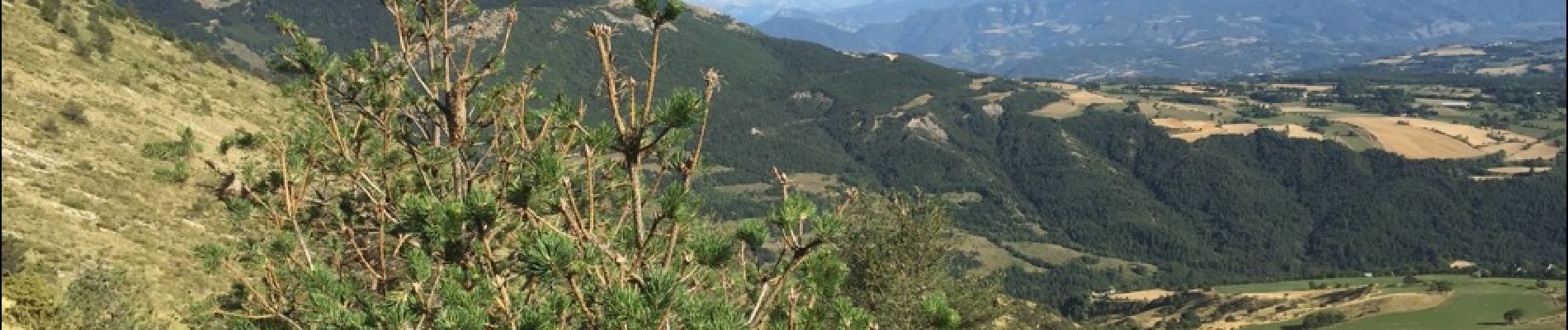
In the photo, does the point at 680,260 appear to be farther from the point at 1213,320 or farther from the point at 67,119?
the point at 1213,320

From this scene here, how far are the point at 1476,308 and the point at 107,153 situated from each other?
553 ft

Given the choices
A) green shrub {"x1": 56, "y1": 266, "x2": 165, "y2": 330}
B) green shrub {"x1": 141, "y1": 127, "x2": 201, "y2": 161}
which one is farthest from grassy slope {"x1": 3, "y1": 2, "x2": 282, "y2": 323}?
green shrub {"x1": 141, "y1": 127, "x2": 201, "y2": 161}

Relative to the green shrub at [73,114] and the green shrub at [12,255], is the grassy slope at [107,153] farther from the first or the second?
the green shrub at [12,255]

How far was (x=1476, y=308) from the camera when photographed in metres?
139

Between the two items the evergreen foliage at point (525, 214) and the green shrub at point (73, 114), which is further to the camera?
the green shrub at point (73, 114)

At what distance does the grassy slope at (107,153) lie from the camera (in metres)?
30.0

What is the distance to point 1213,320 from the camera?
15212 centimetres

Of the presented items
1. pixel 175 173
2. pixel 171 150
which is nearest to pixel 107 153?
pixel 171 150

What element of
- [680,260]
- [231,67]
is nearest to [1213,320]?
[231,67]

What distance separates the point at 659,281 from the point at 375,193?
6948 millimetres

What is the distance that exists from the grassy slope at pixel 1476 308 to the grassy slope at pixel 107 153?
5578 inches

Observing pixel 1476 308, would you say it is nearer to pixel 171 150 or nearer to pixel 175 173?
pixel 171 150

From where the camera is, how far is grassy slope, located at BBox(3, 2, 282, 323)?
30.0 metres

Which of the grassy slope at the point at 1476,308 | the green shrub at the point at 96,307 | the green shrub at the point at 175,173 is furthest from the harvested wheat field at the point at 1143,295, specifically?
the green shrub at the point at 175,173
